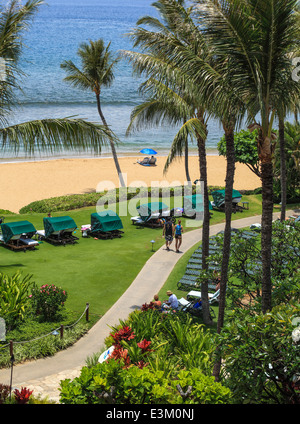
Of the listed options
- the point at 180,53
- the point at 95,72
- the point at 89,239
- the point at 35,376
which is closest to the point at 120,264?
the point at 89,239

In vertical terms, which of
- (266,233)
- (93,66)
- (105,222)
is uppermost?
(93,66)

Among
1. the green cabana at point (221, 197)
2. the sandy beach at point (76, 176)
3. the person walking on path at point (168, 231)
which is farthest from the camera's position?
the sandy beach at point (76, 176)

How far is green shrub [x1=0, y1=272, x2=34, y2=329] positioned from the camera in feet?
48.9

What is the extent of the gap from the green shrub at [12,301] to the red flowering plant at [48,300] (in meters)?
0.39

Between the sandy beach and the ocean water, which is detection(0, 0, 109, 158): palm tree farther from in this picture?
the ocean water

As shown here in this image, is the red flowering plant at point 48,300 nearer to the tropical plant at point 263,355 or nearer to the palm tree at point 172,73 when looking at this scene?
the palm tree at point 172,73

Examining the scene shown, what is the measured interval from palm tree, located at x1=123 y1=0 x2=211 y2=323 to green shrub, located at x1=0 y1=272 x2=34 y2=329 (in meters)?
5.83

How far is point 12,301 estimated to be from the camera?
15.2 metres

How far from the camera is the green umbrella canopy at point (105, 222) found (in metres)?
25.5

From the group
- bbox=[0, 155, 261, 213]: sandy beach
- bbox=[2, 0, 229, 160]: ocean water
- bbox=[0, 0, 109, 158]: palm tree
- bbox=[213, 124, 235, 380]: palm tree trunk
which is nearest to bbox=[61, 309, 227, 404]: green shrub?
bbox=[213, 124, 235, 380]: palm tree trunk

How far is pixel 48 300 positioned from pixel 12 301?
1083mm

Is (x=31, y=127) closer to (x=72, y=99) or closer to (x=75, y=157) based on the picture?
(x=75, y=157)

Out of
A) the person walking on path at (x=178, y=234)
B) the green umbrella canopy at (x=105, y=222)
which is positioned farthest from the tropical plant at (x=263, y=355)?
the green umbrella canopy at (x=105, y=222)

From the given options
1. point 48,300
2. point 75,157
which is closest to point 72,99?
point 75,157
